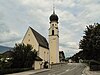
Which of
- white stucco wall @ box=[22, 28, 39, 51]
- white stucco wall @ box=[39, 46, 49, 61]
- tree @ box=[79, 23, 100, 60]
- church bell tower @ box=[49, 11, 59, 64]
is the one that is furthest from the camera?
church bell tower @ box=[49, 11, 59, 64]

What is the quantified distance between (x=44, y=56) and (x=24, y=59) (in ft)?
93.8

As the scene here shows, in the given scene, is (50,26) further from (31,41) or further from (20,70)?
(20,70)

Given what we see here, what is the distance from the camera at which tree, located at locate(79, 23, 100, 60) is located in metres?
44.7

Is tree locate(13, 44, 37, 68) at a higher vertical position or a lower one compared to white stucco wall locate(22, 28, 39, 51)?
lower

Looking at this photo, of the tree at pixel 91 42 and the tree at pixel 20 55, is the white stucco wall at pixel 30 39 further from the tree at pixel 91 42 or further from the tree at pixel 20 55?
the tree at pixel 91 42

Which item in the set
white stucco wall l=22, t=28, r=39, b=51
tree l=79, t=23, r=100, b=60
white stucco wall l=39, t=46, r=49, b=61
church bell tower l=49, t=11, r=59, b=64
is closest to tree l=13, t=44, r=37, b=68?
tree l=79, t=23, r=100, b=60

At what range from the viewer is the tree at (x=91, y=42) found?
44.7 meters

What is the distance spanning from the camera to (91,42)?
1778 inches

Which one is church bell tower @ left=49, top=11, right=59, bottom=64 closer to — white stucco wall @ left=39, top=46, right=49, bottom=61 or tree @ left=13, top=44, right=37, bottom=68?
white stucco wall @ left=39, top=46, right=49, bottom=61

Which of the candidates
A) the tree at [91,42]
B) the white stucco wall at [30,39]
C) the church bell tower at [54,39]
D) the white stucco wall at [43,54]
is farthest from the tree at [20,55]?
the church bell tower at [54,39]

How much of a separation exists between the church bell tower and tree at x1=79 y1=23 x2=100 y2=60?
1560 inches

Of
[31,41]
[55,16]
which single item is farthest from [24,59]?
[55,16]

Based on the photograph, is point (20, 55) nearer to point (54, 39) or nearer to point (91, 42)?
point (91, 42)

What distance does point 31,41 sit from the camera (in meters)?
76.4
